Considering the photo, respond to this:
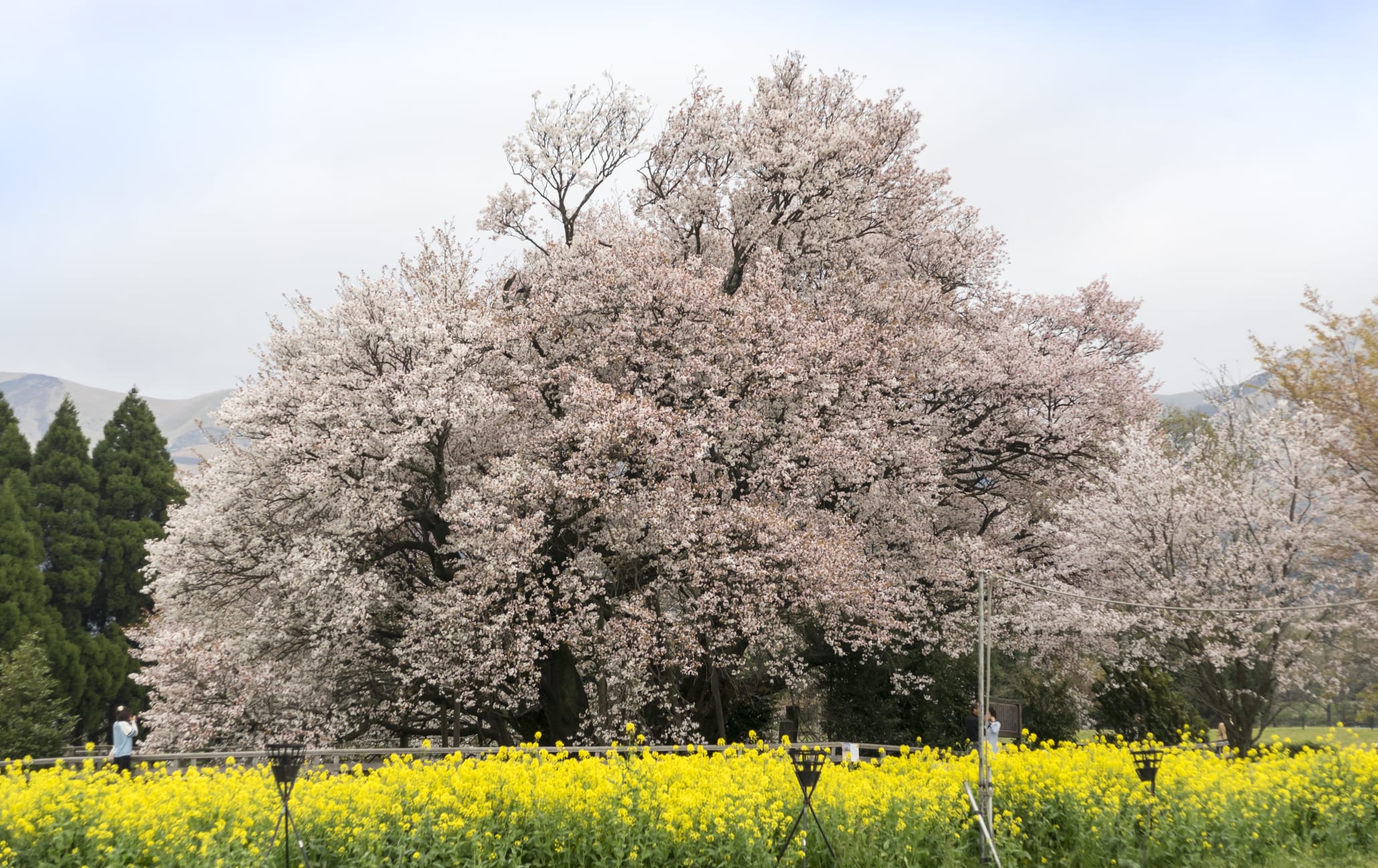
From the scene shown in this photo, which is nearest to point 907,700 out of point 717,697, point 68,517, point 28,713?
point 717,697

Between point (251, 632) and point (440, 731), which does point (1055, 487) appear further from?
point (251, 632)

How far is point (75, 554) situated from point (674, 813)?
36.8 meters

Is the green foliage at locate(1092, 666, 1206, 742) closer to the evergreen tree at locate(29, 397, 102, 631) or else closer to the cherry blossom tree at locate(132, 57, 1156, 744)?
the cherry blossom tree at locate(132, 57, 1156, 744)

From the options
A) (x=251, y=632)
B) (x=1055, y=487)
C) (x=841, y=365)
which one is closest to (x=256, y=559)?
(x=251, y=632)

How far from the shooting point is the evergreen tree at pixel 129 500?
36.7 metres

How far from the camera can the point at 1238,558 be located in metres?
17.3

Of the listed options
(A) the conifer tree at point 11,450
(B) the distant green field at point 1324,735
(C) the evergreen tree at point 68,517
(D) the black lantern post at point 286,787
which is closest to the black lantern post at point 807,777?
(D) the black lantern post at point 286,787

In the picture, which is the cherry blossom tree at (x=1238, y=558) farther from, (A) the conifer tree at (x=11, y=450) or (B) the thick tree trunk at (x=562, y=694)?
(A) the conifer tree at (x=11, y=450)

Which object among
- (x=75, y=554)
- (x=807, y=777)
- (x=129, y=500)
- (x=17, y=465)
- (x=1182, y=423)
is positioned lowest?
(x=807, y=777)

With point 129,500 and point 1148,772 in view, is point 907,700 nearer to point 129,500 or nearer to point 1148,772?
point 1148,772

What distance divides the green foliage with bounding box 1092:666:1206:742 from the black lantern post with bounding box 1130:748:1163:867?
627 inches

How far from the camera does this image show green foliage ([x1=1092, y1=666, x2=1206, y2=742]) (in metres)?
24.7

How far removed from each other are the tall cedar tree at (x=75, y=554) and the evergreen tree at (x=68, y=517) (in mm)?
27

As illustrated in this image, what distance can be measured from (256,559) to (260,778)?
9.40 meters
